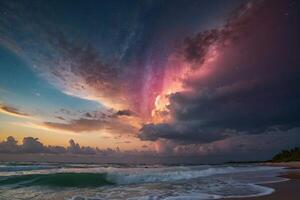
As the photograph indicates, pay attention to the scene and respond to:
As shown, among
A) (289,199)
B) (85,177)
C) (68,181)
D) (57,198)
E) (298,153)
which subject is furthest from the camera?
(298,153)

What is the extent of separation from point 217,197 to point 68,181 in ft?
40.1

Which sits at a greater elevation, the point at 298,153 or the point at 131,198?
the point at 298,153

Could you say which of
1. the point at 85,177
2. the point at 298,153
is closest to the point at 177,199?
the point at 85,177

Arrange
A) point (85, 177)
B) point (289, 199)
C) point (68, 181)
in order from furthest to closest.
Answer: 1. point (85, 177)
2. point (68, 181)
3. point (289, 199)

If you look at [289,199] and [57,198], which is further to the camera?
[57,198]

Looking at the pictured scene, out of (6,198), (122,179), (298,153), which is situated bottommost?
(6,198)

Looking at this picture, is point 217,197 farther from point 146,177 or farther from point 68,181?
point 68,181

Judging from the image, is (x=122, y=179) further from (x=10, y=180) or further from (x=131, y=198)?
(x=131, y=198)

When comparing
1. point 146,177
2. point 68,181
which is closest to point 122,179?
point 146,177

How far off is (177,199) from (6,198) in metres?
7.01

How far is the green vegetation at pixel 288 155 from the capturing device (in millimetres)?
73375

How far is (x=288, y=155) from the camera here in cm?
7950

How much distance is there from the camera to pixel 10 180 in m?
20.3

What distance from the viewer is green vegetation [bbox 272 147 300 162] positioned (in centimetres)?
7338
